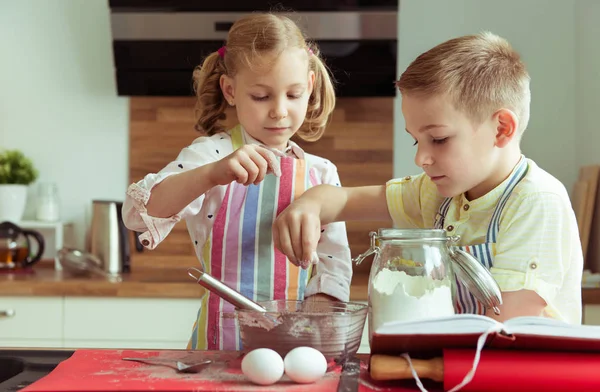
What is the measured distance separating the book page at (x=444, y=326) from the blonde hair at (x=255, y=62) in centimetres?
63

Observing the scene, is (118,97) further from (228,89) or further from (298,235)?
(298,235)

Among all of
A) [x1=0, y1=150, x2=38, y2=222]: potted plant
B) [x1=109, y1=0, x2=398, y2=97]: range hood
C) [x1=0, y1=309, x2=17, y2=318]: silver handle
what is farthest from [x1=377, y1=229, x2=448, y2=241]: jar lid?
[x1=0, y1=150, x2=38, y2=222]: potted plant

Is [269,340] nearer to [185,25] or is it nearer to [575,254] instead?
[575,254]

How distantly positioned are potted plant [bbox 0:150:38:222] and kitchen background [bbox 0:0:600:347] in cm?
9

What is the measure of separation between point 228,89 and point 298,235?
45 cm

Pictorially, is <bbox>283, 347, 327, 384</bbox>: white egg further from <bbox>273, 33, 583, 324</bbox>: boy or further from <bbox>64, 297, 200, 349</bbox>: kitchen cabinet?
<bbox>64, 297, 200, 349</bbox>: kitchen cabinet

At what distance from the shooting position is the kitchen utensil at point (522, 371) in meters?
0.72

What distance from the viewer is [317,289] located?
1.24m

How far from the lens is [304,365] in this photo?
2.55 feet

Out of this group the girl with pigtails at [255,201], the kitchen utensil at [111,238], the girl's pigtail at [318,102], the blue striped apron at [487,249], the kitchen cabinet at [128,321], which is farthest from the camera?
the kitchen utensil at [111,238]

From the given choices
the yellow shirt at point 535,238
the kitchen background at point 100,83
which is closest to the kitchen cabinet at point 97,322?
the kitchen background at point 100,83

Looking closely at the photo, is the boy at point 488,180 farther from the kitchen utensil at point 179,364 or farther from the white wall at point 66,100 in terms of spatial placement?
the white wall at point 66,100

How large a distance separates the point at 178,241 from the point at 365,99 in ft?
2.95

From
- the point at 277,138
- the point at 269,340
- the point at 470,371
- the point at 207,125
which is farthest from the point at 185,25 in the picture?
the point at 470,371
